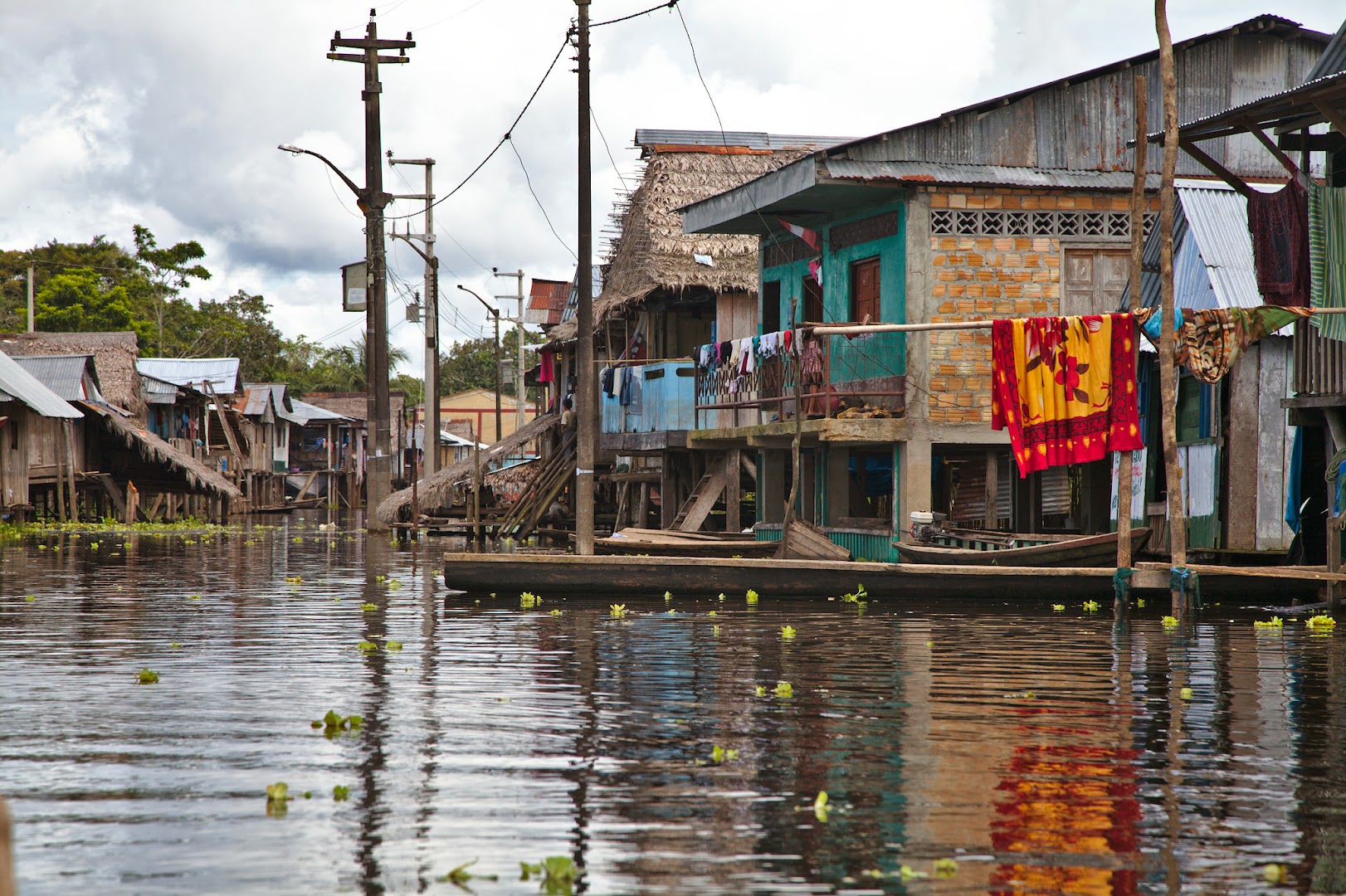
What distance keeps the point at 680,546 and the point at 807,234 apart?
555cm

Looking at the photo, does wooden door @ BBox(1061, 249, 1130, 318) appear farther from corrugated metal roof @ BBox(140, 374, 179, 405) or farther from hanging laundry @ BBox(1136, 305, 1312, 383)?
corrugated metal roof @ BBox(140, 374, 179, 405)

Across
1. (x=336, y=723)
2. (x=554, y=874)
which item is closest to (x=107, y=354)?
(x=336, y=723)

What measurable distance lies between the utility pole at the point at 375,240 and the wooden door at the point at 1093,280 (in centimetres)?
1490

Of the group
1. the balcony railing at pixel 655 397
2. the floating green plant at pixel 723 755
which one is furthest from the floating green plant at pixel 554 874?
the balcony railing at pixel 655 397

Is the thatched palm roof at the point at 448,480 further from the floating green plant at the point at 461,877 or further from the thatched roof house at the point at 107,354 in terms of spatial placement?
the floating green plant at the point at 461,877

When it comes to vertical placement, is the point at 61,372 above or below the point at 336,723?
above

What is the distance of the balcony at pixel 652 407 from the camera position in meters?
27.0

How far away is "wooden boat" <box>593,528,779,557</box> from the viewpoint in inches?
795

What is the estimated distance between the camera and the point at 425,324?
36.7m

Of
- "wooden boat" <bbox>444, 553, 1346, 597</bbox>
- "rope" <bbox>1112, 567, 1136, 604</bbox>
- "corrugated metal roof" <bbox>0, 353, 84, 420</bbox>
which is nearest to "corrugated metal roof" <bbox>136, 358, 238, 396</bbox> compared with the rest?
"corrugated metal roof" <bbox>0, 353, 84, 420</bbox>

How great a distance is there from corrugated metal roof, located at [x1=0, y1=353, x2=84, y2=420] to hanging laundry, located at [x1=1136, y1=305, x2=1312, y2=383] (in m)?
25.2

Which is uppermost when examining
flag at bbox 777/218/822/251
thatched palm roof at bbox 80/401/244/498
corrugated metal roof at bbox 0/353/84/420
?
flag at bbox 777/218/822/251

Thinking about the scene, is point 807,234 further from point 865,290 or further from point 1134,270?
point 1134,270

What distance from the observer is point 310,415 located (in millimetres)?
64188
